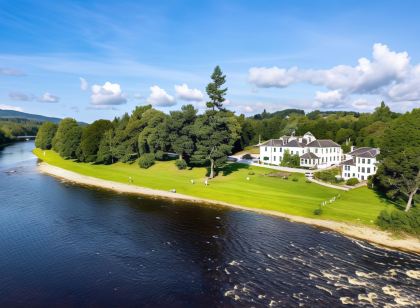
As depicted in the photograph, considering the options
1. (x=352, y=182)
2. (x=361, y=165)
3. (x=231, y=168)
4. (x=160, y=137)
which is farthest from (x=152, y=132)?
(x=361, y=165)

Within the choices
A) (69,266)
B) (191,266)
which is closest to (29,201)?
(69,266)

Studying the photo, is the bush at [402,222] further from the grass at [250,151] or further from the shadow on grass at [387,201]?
the grass at [250,151]

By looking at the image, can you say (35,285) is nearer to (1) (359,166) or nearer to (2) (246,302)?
(2) (246,302)

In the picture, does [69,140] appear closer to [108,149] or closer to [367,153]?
[108,149]

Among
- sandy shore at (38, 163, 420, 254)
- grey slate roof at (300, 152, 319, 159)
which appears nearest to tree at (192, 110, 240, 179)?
sandy shore at (38, 163, 420, 254)

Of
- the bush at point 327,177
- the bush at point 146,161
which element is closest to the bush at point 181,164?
the bush at point 146,161

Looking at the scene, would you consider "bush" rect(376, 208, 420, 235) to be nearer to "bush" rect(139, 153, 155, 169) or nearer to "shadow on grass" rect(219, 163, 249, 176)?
"shadow on grass" rect(219, 163, 249, 176)
